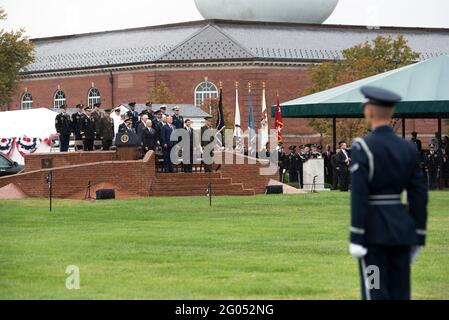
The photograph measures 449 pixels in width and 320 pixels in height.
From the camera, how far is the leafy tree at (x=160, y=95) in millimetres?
88875

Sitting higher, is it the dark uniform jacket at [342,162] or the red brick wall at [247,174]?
the dark uniform jacket at [342,162]

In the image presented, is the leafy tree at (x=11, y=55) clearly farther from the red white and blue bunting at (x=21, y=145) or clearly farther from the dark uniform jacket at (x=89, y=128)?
the dark uniform jacket at (x=89, y=128)

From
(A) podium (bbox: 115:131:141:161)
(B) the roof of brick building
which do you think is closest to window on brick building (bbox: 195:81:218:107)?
(B) the roof of brick building

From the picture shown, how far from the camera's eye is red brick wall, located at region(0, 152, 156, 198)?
4003cm

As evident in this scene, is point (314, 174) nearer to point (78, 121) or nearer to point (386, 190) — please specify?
point (78, 121)

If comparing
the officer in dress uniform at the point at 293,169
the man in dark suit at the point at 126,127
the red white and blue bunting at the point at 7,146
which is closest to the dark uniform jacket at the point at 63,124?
the man in dark suit at the point at 126,127

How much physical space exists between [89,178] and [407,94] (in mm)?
11012

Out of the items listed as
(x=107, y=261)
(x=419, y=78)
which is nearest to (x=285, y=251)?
(x=107, y=261)

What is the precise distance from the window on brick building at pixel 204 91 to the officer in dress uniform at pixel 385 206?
82732mm

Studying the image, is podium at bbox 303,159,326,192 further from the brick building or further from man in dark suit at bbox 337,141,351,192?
the brick building

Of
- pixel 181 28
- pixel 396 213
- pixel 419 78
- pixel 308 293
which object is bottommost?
pixel 308 293
